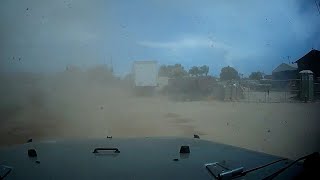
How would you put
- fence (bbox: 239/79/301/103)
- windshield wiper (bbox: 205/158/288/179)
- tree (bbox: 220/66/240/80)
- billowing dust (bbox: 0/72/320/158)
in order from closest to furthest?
windshield wiper (bbox: 205/158/288/179)
billowing dust (bbox: 0/72/320/158)
tree (bbox: 220/66/240/80)
fence (bbox: 239/79/301/103)

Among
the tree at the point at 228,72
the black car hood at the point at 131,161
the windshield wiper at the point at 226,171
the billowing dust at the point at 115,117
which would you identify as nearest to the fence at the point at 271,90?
the billowing dust at the point at 115,117

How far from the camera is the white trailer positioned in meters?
6.40

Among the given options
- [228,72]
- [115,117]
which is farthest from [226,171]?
[115,117]

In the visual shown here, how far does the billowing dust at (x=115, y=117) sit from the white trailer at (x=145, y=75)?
0.27 meters

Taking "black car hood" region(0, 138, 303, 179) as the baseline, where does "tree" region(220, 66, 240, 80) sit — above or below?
above

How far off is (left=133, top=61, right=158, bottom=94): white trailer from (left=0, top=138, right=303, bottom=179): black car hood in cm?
413

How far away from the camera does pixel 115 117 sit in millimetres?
8062

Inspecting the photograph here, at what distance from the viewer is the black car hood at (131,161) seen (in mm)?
1370

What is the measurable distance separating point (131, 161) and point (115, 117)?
6488 millimetres

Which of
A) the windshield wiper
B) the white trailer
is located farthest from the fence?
the windshield wiper

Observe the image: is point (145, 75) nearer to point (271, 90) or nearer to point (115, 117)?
point (115, 117)

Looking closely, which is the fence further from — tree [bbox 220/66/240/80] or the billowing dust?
tree [bbox 220/66/240/80]

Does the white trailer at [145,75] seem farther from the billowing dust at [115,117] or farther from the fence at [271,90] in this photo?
the fence at [271,90]

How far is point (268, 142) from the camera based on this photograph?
6.09 m
